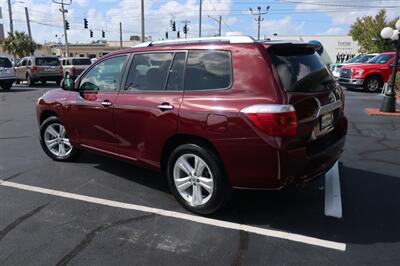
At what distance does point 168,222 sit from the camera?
158 inches

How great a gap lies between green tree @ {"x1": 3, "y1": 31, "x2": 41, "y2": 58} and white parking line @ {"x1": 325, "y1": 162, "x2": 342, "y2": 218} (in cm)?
5040

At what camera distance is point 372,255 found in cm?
336

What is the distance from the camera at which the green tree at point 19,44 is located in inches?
1944

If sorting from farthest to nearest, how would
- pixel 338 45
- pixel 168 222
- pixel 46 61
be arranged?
pixel 338 45, pixel 46 61, pixel 168 222

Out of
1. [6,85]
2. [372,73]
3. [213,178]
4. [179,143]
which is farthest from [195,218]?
[6,85]

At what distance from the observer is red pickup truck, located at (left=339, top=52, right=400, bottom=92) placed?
17125 mm

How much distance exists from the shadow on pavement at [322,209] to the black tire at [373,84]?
13.3m

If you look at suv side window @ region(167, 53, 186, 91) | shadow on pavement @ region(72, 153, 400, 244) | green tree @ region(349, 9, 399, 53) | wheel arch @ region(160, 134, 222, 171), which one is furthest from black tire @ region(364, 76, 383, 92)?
green tree @ region(349, 9, 399, 53)

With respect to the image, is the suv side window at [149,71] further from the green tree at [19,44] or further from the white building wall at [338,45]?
the white building wall at [338,45]

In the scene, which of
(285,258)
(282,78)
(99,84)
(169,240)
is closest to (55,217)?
(169,240)

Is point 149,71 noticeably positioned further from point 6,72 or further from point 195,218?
point 6,72

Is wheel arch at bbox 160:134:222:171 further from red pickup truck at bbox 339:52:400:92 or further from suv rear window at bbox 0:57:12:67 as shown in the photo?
suv rear window at bbox 0:57:12:67

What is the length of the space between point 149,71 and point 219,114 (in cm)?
132

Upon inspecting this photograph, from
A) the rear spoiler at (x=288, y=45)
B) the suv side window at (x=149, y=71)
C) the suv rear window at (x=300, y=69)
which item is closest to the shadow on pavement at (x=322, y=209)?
the suv rear window at (x=300, y=69)
